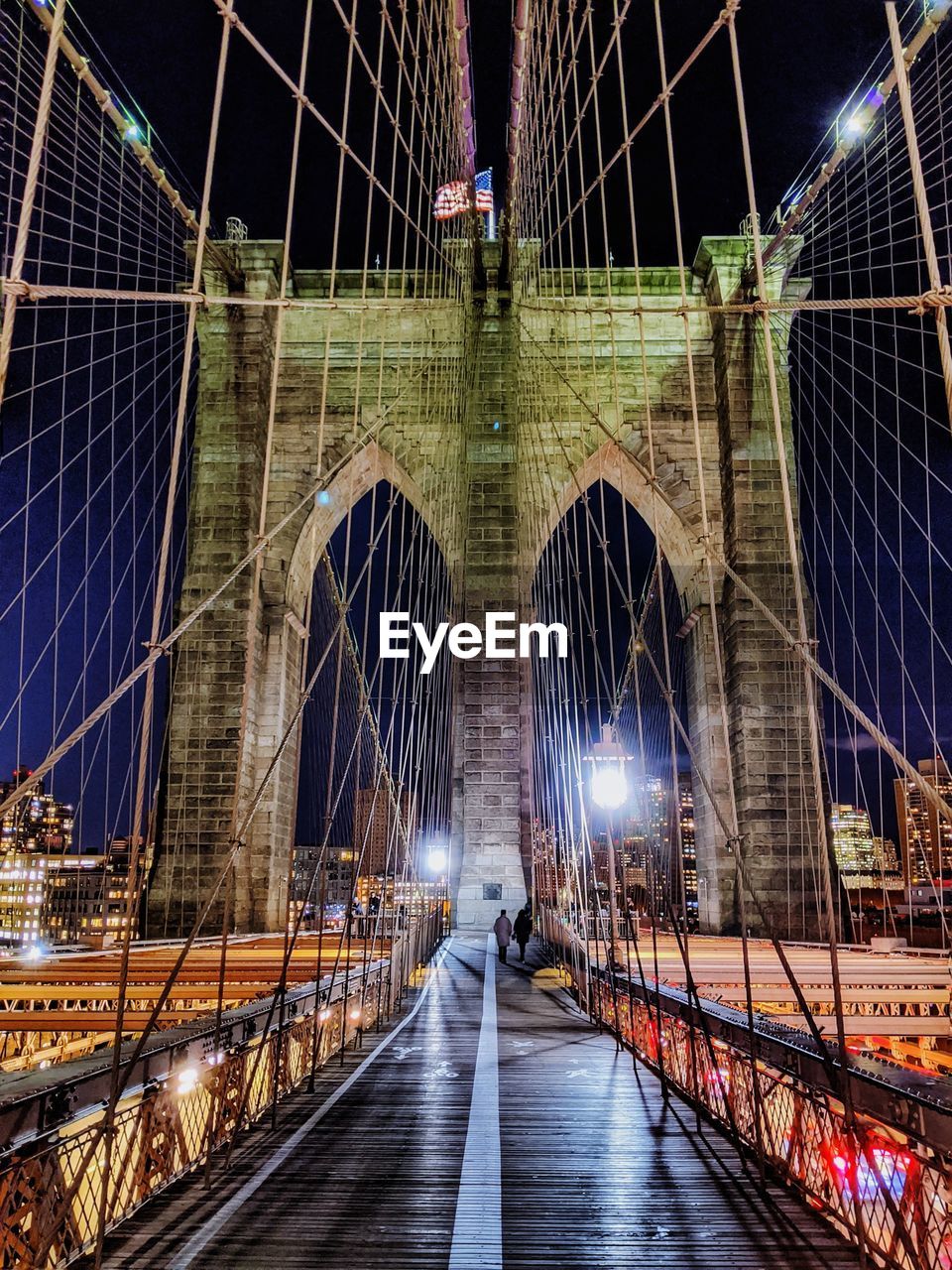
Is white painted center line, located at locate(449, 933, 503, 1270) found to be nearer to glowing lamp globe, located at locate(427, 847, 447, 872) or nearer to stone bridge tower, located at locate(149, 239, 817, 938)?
stone bridge tower, located at locate(149, 239, 817, 938)

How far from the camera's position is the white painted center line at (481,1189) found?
101 inches

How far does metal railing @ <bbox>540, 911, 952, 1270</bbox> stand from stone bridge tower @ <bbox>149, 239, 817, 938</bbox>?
927 cm

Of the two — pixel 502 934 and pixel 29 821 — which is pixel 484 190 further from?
pixel 502 934

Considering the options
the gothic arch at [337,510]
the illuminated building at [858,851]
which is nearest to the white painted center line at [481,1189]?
the gothic arch at [337,510]

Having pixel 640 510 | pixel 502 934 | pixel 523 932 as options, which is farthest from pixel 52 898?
pixel 640 510

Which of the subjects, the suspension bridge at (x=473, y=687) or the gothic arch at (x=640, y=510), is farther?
the gothic arch at (x=640, y=510)

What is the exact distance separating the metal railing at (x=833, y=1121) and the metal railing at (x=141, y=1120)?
1.85 m

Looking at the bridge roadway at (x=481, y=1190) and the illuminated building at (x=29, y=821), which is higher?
the illuminated building at (x=29, y=821)

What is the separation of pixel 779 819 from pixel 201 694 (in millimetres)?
8722

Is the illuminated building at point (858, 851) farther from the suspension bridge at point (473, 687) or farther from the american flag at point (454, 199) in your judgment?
the american flag at point (454, 199)

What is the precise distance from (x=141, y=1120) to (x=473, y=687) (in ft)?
38.8

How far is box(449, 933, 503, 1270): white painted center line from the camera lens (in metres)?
2.56

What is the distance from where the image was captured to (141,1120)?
3.05 meters

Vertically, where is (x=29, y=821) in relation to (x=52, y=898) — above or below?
above
